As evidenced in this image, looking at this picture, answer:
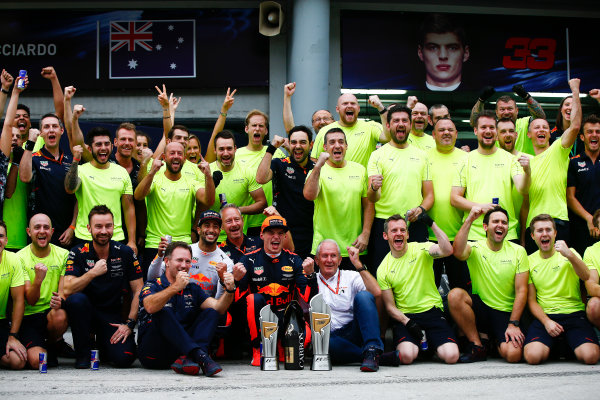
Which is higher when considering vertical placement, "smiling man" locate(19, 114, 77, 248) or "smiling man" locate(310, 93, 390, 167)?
"smiling man" locate(310, 93, 390, 167)

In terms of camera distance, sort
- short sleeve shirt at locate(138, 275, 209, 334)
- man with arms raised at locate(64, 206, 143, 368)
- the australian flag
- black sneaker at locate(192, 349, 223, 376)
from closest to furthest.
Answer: black sneaker at locate(192, 349, 223, 376) < short sleeve shirt at locate(138, 275, 209, 334) < man with arms raised at locate(64, 206, 143, 368) < the australian flag

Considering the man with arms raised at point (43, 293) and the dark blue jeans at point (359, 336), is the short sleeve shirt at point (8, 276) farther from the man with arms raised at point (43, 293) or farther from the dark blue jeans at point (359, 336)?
the dark blue jeans at point (359, 336)

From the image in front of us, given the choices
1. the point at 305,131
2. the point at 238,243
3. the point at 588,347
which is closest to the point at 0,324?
the point at 238,243

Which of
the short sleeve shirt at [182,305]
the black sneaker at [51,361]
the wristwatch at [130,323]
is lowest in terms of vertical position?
the black sneaker at [51,361]

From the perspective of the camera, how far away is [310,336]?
23.9 feet

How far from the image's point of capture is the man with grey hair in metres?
7.21

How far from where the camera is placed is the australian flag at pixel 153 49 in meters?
14.1

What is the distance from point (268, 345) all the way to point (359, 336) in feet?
3.32

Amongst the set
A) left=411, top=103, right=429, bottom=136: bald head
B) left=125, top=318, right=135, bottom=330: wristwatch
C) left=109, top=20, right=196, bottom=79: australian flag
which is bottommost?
left=125, top=318, right=135, bottom=330: wristwatch

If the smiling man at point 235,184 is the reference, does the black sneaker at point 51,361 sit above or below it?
below

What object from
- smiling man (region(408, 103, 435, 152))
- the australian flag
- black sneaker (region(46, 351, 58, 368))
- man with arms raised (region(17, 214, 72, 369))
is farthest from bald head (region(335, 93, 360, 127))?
the australian flag

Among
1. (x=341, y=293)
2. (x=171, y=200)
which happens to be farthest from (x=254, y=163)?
(x=341, y=293)

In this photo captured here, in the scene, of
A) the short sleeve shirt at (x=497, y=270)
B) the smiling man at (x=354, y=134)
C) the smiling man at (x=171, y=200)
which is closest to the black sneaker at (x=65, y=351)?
the smiling man at (x=171, y=200)

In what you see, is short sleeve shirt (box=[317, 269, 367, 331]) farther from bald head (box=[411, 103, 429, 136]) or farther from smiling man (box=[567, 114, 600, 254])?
smiling man (box=[567, 114, 600, 254])
